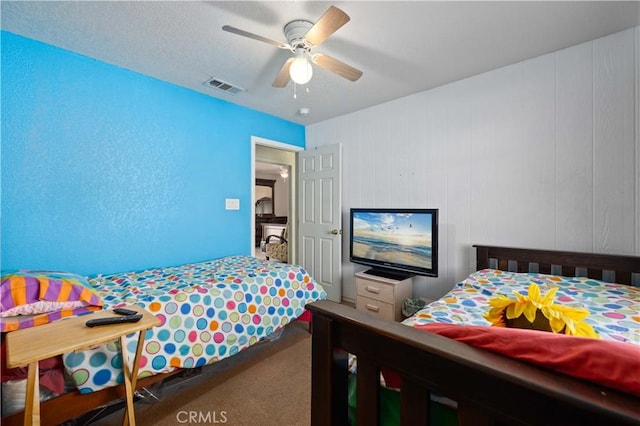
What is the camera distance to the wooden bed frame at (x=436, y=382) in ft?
1.55

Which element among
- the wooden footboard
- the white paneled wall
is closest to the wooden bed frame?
the wooden footboard

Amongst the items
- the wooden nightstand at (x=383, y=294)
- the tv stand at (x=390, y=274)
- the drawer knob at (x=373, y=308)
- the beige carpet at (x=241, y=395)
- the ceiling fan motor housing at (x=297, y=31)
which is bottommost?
the beige carpet at (x=241, y=395)

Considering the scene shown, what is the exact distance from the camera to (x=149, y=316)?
1392 mm

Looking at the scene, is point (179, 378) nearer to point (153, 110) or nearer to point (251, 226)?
point (251, 226)

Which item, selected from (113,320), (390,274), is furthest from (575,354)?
(390,274)

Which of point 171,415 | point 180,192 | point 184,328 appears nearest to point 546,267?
point 184,328

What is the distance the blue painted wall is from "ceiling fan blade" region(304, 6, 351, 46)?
181 cm

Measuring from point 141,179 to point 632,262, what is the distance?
3.90m

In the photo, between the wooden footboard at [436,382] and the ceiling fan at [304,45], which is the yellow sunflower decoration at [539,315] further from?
the ceiling fan at [304,45]

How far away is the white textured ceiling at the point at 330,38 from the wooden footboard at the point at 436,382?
1818 mm

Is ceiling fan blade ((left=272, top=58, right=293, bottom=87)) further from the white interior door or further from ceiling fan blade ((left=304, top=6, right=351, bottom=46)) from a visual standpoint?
the white interior door

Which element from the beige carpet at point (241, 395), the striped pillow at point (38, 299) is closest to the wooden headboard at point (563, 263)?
the beige carpet at point (241, 395)

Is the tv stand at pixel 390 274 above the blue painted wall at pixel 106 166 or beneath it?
beneath

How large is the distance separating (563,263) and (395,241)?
4.49 feet
